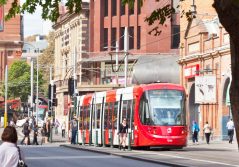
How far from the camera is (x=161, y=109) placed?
40.8 meters

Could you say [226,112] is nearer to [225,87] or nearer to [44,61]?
[225,87]

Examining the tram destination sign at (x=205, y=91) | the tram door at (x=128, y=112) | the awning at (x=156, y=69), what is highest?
the awning at (x=156, y=69)

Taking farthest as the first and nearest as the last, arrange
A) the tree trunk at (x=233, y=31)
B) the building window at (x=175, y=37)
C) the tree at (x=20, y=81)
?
the tree at (x=20, y=81) → the building window at (x=175, y=37) → the tree trunk at (x=233, y=31)

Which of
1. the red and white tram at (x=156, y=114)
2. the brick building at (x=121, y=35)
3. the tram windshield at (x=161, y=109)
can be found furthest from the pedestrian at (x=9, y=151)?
the brick building at (x=121, y=35)

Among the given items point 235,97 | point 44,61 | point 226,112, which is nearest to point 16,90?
point 44,61

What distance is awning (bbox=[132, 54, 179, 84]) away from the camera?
84.9 m

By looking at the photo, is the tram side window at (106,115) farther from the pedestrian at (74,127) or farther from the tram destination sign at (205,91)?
the tram destination sign at (205,91)

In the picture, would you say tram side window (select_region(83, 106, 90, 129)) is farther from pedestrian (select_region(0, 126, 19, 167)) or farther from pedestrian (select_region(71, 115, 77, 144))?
pedestrian (select_region(0, 126, 19, 167))

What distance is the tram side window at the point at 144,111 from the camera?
40.8 meters

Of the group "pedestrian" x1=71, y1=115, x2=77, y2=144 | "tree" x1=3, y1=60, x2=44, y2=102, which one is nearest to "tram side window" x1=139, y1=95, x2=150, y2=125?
"pedestrian" x1=71, y1=115, x2=77, y2=144

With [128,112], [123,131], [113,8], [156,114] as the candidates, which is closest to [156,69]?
[113,8]

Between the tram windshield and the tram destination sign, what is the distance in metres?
13.8

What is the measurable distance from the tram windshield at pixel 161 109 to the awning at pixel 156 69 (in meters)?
43.5

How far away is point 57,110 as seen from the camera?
4454 inches
